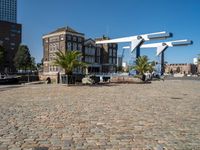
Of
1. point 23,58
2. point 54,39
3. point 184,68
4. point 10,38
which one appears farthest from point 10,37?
point 184,68

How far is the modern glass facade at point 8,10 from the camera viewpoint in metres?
145

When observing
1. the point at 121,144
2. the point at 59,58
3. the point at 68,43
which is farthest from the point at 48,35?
the point at 121,144

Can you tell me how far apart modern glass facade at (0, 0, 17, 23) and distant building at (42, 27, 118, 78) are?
80.0 m

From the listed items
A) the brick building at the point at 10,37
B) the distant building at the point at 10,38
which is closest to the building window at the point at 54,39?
the distant building at the point at 10,38

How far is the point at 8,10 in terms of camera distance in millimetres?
148000

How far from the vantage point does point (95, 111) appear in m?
10.7

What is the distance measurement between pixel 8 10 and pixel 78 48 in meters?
89.8

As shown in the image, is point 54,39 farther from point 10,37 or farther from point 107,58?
point 10,37

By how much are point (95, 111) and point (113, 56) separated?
A: 278 ft

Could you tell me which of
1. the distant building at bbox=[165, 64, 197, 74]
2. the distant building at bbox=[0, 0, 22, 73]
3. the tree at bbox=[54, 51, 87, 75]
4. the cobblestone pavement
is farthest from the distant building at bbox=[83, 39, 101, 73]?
the distant building at bbox=[165, 64, 197, 74]

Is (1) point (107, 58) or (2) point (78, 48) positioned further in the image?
(1) point (107, 58)

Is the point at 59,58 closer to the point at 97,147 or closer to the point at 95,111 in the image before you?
the point at 95,111

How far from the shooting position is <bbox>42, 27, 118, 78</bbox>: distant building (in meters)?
71.1

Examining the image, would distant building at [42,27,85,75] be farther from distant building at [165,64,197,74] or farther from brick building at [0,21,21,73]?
distant building at [165,64,197,74]
